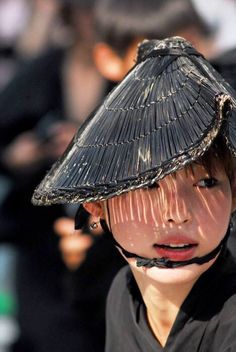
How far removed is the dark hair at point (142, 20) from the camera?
3857 millimetres

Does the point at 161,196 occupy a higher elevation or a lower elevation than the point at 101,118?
lower

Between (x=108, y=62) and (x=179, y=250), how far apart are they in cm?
185

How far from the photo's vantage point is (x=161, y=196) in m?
2.10

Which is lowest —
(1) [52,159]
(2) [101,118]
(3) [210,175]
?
(1) [52,159]

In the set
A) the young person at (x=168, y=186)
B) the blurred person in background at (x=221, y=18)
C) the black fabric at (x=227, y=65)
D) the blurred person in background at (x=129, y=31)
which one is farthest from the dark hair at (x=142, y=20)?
the young person at (x=168, y=186)

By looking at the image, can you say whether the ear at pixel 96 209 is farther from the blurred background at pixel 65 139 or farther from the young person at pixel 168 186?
the blurred background at pixel 65 139

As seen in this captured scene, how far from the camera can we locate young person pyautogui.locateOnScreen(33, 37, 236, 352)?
1.97 meters

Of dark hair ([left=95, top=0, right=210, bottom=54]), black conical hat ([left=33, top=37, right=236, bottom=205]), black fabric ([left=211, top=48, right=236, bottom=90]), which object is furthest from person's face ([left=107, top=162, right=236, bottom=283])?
dark hair ([left=95, top=0, right=210, bottom=54])

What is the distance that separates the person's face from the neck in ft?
0.17

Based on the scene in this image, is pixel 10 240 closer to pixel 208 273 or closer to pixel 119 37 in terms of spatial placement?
pixel 119 37

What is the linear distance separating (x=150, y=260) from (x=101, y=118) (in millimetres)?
308

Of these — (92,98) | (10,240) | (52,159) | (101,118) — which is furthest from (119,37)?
(101,118)

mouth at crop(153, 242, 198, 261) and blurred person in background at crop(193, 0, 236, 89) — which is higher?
mouth at crop(153, 242, 198, 261)

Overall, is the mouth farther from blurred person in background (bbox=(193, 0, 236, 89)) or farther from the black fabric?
blurred person in background (bbox=(193, 0, 236, 89))
